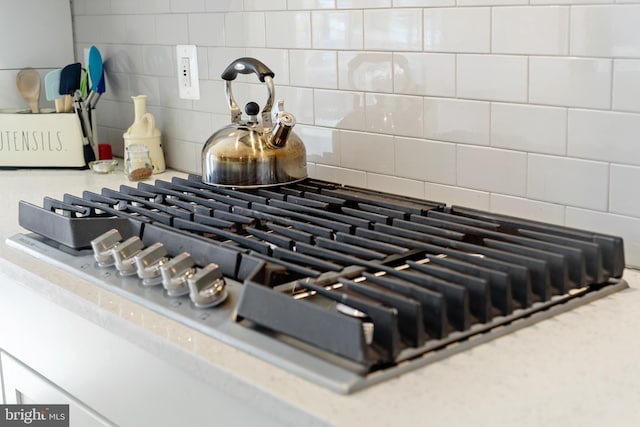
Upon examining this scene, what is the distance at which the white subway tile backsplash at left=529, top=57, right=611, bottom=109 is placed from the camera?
4.47 feet

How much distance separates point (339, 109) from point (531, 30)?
1.73 ft

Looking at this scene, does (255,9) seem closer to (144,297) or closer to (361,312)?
(144,297)

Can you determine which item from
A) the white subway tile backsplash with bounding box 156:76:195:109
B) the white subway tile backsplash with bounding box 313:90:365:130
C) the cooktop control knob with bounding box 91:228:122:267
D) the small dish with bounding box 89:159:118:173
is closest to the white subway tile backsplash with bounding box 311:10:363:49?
the white subway tile backsplash with bounding box 313:90:365:130

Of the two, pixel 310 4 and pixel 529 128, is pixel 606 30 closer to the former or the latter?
pixel 529 128

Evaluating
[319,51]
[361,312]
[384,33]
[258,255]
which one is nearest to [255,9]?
[319,51]

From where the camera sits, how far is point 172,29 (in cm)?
229

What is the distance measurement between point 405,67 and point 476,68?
0.18m

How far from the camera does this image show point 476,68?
1548mm

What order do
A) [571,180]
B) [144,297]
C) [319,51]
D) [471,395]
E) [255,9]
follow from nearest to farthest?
[471,395] < [144,297] < [571,180] < [319,51] < [255,9]

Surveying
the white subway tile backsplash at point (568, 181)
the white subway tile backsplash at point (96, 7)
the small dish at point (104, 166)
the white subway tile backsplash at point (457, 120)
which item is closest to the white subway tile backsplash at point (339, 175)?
the white subway tile backsplash at point (457, 120)

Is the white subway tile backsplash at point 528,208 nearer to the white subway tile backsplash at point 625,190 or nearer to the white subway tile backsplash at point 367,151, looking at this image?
the white subway tile backsplash at point 625,190

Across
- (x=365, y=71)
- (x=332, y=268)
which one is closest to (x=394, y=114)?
(x=365, y=71)

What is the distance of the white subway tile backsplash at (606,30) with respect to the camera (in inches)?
51.2

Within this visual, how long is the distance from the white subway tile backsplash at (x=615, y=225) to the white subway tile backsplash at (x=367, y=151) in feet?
1.43
